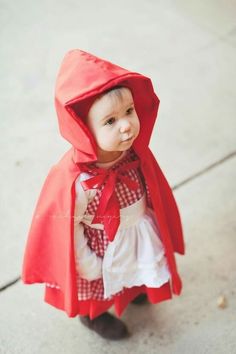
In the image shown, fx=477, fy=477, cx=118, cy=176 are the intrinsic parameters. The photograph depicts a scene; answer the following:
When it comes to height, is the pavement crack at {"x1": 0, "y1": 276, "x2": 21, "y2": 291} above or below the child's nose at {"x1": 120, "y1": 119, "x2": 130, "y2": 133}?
below

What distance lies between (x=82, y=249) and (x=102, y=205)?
0.71 feet

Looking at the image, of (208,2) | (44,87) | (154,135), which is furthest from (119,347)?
(208,2)

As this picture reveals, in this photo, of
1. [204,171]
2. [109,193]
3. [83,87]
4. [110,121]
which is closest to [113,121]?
[110,121]

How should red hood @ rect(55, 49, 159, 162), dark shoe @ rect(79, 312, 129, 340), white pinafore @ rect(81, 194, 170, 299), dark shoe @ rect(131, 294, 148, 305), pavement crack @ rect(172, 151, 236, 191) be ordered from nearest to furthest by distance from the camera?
1. red hood @ rect(55, 49, 159, 162)
2. white pinafore @ rect(81, 194, 170, 299)
3. dark shoe @ rect(79, 312, 129, 340)
4. dark shoe @ rect(131, 294, 148, 305)
5. pavement crack @ rect(172, 151, 236, 191)

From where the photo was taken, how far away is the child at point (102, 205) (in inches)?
56.9

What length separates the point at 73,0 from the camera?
4285 mm

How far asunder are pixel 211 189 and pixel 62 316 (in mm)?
1091

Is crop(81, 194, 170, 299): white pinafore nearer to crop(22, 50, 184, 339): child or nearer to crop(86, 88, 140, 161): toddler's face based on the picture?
crop(22, 50, 184, 339): child

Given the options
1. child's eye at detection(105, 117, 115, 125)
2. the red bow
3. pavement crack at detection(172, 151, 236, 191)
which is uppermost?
child's eye at detection(105, 117, 115, 125)

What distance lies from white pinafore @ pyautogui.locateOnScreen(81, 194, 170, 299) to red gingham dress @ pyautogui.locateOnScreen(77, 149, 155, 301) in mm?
23

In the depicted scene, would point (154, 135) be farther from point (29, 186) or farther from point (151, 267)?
point (151, 267)

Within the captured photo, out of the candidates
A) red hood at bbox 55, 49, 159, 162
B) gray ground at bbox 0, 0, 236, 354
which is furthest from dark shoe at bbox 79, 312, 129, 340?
red hood at bbox 55, 49, 159, 162

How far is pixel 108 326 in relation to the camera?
208 cm

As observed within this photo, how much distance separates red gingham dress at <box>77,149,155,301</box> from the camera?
167 cm
